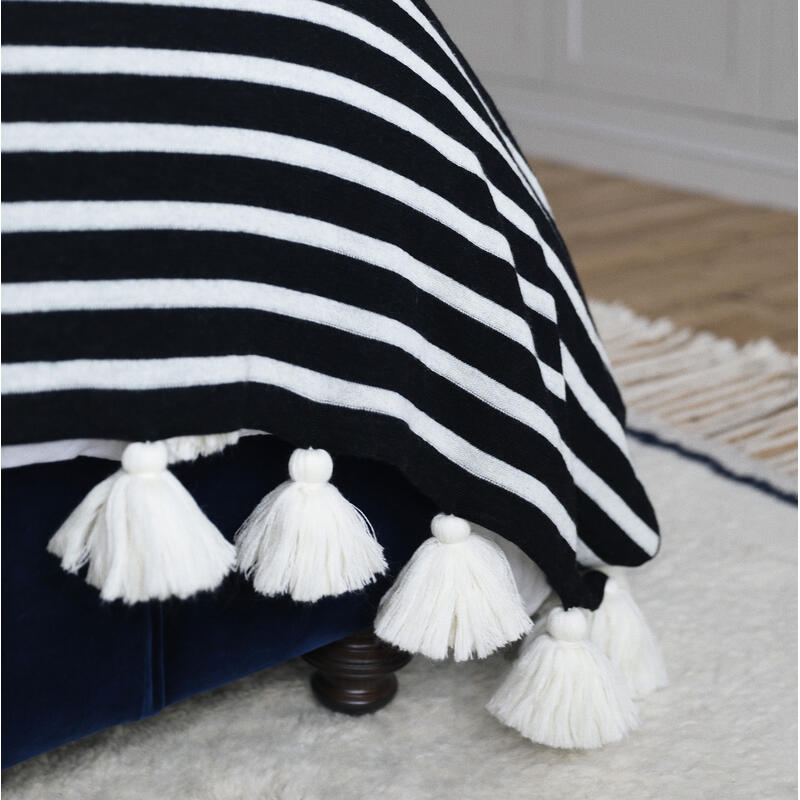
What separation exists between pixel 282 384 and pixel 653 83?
2.06 metres

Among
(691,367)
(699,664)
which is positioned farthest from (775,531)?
(691,367)

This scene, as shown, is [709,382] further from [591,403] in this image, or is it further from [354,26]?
[354,26]

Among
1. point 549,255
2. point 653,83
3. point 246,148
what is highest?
point 246,148

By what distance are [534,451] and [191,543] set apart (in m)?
0.24

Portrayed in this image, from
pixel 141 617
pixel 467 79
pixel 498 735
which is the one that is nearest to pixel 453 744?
pixel 498 735

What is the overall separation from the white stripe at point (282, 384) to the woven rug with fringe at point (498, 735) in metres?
0.16

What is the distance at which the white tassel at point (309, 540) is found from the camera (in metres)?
0.67

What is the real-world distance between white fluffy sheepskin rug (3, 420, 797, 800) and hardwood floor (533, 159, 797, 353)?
77 centimetres

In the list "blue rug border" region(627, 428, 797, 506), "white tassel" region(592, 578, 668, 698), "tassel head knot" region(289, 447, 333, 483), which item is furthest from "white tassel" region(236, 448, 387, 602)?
"blue rug border" region(627, 428, 797, 506)

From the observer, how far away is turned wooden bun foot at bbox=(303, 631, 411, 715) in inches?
32.9

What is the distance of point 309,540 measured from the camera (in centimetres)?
67

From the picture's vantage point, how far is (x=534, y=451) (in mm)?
755

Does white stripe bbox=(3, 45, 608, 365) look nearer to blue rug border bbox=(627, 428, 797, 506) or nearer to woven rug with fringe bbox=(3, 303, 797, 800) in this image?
woven rug with fringe bbox=(3, 303, 797, 800)

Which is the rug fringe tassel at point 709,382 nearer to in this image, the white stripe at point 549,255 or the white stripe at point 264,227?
the white stripe at point 549,255
